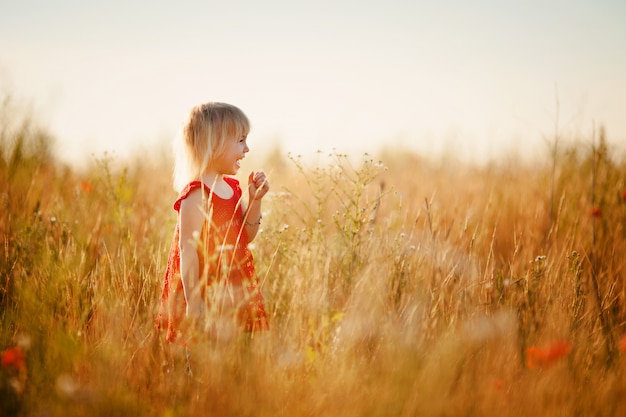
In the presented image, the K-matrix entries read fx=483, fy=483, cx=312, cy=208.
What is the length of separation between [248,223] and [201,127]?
1.40 ft

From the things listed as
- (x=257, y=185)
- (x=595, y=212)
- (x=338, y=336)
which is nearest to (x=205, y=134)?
(x=257, y=185)

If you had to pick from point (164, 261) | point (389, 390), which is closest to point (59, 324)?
point (164, 261)

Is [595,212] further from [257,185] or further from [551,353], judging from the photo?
[257,185]

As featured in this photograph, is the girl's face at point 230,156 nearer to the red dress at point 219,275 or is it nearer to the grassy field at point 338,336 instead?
the red dress at point 219,275

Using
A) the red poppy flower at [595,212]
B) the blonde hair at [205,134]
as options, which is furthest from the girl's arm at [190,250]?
the red poppy flower at [595,212]

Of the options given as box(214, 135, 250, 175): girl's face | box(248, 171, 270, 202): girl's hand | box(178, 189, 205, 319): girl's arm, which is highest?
box(214, 135, 250, 175): girl's face

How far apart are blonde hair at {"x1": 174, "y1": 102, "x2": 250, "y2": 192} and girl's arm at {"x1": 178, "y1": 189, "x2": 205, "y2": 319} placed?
5.1 inches

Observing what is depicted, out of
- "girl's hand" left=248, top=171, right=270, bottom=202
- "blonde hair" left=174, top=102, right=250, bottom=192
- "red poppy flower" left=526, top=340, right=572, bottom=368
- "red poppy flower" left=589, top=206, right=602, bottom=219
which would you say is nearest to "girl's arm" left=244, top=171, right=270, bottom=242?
"girl's hand" left=248, top=171, right=270, bottom=202

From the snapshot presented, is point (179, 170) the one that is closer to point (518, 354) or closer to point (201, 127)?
point (201, 127)

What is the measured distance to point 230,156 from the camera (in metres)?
1.90

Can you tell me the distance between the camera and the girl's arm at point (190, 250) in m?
1.71

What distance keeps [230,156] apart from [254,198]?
191 millimetres

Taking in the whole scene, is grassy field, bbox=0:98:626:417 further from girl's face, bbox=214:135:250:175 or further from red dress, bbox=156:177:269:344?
girl's face, bbox=214:135:250:175

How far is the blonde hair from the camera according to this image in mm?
1863
